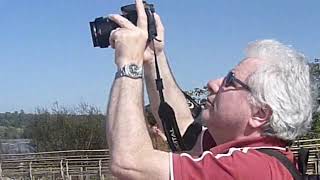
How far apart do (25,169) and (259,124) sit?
743 inches

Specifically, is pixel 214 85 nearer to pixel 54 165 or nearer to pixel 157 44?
pixel 157 44

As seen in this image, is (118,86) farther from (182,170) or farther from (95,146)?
(95,146)

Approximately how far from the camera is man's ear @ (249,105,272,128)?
232 centimetres

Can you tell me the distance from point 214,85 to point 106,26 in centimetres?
41

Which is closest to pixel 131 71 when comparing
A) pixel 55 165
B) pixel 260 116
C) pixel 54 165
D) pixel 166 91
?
pixel 260 116

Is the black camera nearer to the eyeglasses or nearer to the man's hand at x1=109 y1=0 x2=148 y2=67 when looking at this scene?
the man's hand at x1=109 y1=0 x2=148 y2=67

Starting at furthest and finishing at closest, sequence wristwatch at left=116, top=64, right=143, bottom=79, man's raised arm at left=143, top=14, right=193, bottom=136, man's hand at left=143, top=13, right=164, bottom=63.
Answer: man's raised arm at left=143, top=14, right=193, bottom=136
man's hand at left=143, top=13, right=164, bottom=63
wristwatch at left=116, top=64, right=143, bottom=79

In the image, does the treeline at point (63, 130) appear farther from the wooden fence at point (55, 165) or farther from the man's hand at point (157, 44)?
the man's hand at point (157, 44)

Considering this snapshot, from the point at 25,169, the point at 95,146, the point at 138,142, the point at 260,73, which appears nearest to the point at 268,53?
the point at 260,73

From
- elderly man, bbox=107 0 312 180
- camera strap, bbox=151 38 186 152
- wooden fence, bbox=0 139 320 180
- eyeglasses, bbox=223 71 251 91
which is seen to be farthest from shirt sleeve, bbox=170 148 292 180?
wooden fence, bbox=0 139 320 180

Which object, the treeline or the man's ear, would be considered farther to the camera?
the treeline

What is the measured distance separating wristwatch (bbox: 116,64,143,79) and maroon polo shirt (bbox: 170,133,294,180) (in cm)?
27

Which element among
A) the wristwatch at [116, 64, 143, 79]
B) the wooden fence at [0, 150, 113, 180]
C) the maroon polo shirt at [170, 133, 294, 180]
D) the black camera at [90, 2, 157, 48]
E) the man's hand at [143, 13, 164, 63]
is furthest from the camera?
the wooden fence at [0, 150, 113, 180]

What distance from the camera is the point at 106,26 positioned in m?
2.51
